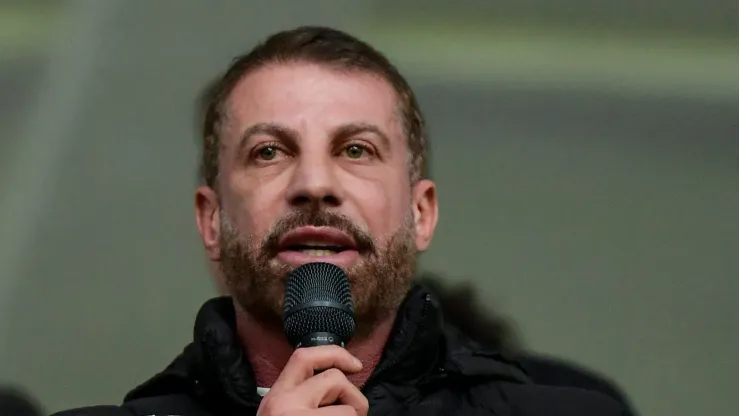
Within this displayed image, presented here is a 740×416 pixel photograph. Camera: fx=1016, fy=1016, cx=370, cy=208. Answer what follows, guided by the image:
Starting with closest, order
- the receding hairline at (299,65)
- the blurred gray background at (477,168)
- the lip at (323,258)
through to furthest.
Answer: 1. the lip at (323,258)
2. the receding hairline at (299,65)
3. the blurred gray background at (477,168)

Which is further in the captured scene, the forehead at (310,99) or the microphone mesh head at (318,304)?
the forehead at (310,99)

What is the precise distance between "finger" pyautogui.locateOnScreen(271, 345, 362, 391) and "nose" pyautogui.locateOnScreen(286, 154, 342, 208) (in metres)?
0.29

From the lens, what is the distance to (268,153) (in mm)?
1071

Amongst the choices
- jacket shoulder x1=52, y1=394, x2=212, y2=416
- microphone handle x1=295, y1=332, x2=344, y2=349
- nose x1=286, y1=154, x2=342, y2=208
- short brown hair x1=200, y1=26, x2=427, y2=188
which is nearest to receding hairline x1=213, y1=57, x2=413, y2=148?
short brown hair x1=200, y1=26, x2=427, y2=188

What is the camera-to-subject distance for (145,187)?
1.57 m

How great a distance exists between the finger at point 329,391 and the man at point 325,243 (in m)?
0.28

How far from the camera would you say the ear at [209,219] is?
3.76 feet

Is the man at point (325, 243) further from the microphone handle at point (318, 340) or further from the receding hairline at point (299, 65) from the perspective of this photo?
the microphone handle at point (318, 340)

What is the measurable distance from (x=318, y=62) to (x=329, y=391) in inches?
19.6

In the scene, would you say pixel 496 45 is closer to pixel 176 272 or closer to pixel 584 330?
pixel 584 330

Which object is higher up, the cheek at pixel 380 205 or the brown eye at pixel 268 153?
the brown eye at pixel 268 153

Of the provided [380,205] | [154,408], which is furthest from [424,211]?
[154,408]

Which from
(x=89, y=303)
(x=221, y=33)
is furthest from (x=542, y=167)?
(x=89, y=303)

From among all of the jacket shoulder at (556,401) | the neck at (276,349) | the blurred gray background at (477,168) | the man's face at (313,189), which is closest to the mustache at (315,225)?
the man's face at (313,189)
